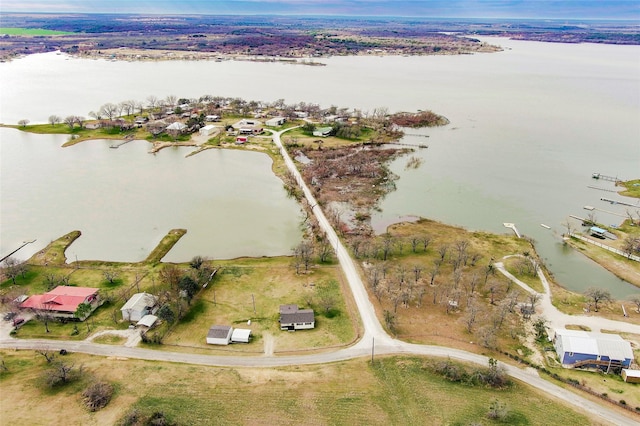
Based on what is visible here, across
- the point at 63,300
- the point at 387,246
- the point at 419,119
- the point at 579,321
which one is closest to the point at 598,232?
the point at 579,321

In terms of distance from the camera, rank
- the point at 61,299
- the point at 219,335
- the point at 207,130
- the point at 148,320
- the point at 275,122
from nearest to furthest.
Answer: the point at 219,335 → the point at 148,320 → the point at 61,299 → the point at 207,130 → the point at 275,122

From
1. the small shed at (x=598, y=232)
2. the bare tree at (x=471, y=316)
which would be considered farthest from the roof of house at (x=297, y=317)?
the small shed at (x=598, y=232)

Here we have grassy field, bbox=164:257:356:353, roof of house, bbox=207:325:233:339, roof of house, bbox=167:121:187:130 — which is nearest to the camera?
roof of house, bbox=207:325:233:339

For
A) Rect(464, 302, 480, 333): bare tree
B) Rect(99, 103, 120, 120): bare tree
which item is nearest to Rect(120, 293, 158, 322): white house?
Rect(464, 302, 480, 333): bare tree

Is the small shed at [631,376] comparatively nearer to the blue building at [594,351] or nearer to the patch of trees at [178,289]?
the blue building at [594,351]

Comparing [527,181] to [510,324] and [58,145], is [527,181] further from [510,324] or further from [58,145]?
[58,145]

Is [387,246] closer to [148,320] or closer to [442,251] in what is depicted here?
[442,251]

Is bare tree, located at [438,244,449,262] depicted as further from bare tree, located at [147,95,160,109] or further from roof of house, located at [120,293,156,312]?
bare tree, located at [147,95,160,109]
